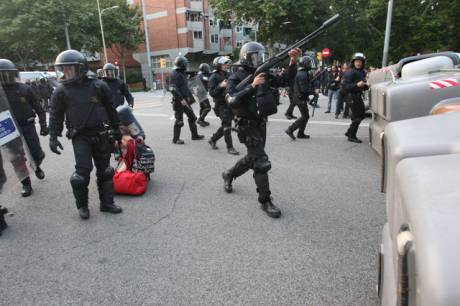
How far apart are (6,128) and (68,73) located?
838 millimetres

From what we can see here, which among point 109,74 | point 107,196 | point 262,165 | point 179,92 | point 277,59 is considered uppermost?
point 277,59

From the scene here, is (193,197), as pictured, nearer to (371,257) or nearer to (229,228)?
(229,228)

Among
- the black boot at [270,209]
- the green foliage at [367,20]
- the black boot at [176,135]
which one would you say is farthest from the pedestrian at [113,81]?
the green foliage at [367,20]

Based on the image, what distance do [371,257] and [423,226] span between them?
7.34ft

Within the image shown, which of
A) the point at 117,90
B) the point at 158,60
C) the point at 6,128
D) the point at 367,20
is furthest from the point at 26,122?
the point at 158,60

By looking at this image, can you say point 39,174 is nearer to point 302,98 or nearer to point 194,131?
point 194,131

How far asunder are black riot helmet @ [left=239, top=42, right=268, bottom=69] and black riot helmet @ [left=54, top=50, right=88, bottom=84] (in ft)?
5.67

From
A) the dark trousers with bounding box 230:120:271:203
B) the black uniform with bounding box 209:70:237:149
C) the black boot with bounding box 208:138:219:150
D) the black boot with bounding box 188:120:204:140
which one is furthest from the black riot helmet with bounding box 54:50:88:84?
the black boot with bounding box 188:120:204:140

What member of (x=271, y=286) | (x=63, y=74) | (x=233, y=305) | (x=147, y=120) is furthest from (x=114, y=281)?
(x=147, y=120)

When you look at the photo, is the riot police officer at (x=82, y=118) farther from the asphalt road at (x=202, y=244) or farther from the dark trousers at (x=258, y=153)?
the dark trousers at (x=258, y=153)

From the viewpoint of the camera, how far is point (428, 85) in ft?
12.7

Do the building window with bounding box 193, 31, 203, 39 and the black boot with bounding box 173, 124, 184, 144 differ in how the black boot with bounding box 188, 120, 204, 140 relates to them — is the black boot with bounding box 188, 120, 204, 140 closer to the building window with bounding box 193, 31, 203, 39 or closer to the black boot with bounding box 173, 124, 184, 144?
the black boot with bounding box 173, 124, 184, 144

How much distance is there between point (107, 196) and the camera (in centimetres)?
412

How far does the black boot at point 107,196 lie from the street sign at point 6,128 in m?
1.01
